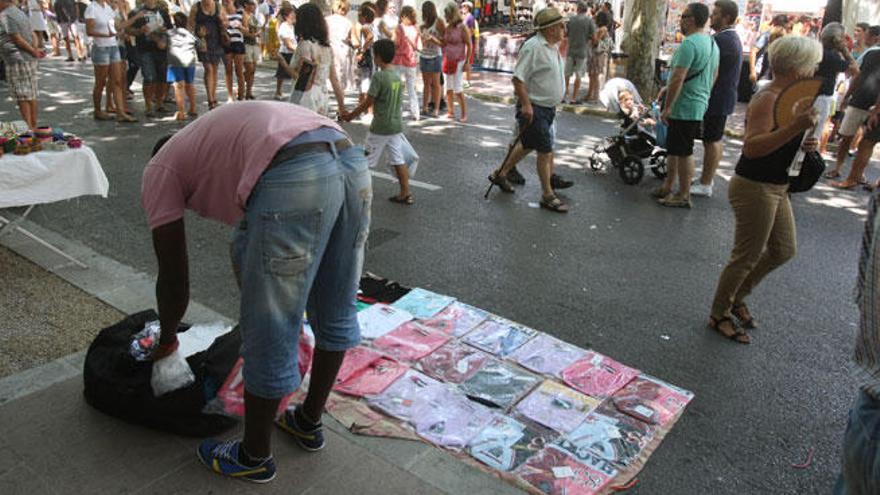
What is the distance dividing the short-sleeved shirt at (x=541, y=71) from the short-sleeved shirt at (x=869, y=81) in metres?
4.24

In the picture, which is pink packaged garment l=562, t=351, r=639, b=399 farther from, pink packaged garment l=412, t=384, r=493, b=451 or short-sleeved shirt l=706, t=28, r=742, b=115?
short-sleeved shirt l=706, t=28, r=742, b=115

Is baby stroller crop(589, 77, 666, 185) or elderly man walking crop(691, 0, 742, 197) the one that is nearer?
elderly man walking crop(691, 0, 742, 197)

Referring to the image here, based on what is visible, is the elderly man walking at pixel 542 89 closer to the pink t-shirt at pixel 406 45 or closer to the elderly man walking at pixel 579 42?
the pink t-shirt at pixel 406 45

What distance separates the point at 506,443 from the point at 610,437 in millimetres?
509

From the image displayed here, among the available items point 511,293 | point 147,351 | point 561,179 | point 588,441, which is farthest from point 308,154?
point 561,179

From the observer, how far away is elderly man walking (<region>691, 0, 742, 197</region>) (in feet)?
22.4

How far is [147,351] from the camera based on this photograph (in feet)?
9.73

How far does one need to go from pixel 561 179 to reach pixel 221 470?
553 centimetres

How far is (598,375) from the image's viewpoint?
3703mm

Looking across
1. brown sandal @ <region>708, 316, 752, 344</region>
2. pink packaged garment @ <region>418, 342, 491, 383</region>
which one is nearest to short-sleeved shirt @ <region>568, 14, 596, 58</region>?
brown sandal @ <region>708, 316, 752, 344</region>

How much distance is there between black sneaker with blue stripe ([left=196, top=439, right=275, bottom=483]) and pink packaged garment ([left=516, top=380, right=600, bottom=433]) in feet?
4.28

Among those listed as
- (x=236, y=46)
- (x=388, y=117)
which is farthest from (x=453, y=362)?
(x=236, y=46)

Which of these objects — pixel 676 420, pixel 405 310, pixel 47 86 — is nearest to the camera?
pixel 676 420

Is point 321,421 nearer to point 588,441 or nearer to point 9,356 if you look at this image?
point 588,441
